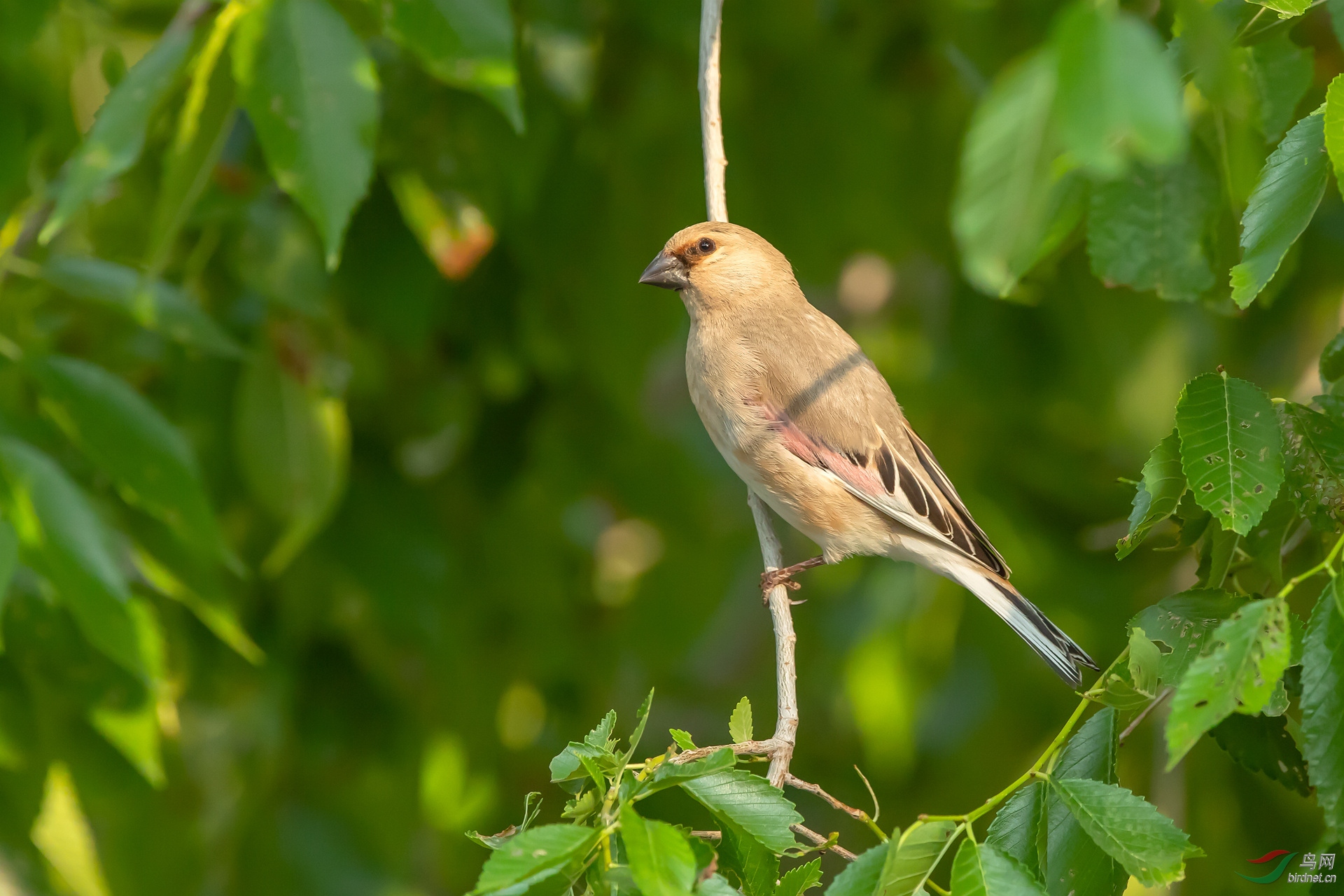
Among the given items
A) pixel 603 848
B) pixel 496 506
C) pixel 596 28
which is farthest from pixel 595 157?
pixel 603 848

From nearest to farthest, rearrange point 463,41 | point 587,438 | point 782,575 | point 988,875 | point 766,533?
point 988,875 < point 463,41 < point 782,575 < point 766,533 < point 587,438

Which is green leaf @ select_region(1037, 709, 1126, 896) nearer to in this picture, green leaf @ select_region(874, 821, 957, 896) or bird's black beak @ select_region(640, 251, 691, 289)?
green leaf @ select_region(874, 821, 957, 896)

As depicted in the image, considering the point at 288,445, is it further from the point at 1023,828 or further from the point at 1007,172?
the point at 1007,172

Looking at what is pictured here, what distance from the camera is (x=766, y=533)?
3525 mm

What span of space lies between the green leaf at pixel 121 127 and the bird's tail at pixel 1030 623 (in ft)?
7.75

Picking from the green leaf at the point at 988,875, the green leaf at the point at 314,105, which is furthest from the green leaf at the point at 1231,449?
the green leaf at the point at 314,105

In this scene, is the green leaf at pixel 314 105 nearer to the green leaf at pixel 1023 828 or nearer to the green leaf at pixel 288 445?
the green leaf at pixel 288 445

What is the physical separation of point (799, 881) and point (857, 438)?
2133 millimetres

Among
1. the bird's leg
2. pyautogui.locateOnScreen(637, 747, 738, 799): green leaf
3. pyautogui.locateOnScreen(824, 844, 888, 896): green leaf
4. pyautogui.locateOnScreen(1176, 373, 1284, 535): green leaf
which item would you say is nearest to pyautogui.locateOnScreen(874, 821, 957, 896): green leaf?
pyautogui.locateOnScreen(824, 844, 888, 896): green leaf

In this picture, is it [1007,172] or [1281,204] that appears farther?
[1281,204]

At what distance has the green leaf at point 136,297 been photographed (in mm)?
2959

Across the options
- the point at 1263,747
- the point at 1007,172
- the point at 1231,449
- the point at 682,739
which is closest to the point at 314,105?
the point at 682,739

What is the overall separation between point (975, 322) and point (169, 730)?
323 cm

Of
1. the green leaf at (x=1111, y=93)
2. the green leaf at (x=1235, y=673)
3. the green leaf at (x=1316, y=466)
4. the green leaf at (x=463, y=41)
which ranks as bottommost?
the green leaf at (x=1235, y=673)
